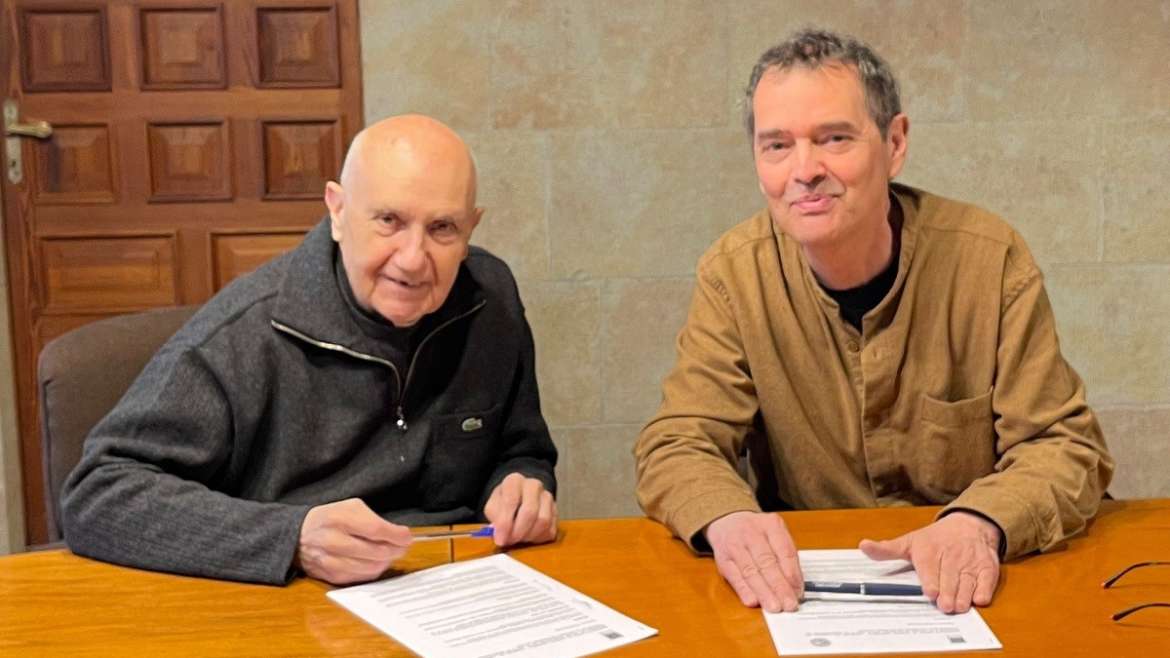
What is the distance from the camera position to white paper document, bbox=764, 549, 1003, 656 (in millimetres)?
1295

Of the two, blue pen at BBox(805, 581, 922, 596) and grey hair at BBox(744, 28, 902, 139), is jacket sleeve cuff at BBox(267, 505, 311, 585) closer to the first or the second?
blue pen at BBox(805, 581, 922, 596)

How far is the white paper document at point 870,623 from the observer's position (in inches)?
51.0

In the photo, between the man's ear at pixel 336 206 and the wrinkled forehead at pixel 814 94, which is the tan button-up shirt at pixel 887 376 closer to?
the wrinkled forehead at pixel 814 94

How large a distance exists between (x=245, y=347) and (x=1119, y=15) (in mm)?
2855

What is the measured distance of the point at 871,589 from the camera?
1.44m

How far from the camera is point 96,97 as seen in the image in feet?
11.7

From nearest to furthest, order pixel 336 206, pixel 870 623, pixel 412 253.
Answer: pixel 870 623, pixel 412 253, pixel 336 206

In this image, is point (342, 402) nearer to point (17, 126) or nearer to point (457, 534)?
point (457, 534)

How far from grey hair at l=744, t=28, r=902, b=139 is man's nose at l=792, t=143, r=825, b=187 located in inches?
4.5

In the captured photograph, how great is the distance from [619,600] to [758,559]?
181mm

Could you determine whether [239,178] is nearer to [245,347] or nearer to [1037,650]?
[245,347]

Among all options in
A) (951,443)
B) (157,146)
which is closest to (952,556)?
(951,443)

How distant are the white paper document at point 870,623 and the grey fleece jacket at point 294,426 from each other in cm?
62

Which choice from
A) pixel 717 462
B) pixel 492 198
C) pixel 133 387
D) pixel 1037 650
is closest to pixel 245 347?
pixel 133 387
